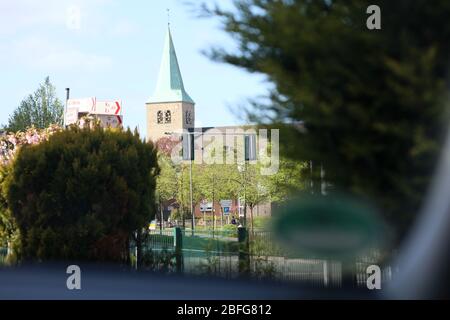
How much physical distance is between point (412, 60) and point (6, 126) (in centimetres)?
6211

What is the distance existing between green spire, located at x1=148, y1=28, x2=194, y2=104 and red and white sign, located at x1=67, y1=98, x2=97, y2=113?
71.0 m

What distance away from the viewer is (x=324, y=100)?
23.3 feet

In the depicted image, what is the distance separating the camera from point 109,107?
24.6 metres

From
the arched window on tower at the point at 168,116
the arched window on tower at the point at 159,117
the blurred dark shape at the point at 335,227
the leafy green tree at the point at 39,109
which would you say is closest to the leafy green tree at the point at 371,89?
the blurred dark shape at the point at 335,227

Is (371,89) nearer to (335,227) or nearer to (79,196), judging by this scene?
(335,227)

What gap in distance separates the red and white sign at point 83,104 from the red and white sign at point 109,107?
0.16 metres

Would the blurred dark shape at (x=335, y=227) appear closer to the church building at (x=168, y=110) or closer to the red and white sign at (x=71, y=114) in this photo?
the red and white sign at (x=71, y=114)

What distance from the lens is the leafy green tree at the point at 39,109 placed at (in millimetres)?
64375

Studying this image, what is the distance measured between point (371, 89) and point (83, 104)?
62.3 ft

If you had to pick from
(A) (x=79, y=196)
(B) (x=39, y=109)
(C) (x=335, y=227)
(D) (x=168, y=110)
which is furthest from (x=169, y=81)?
(C) (x=335, y=227)
